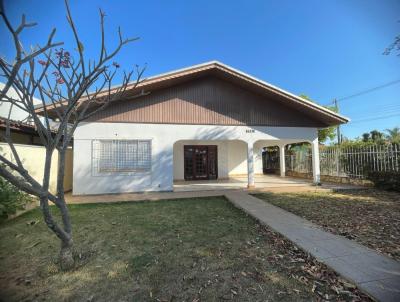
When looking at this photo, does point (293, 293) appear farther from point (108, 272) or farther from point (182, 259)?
point (108, 272)

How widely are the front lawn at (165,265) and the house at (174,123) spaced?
420cm

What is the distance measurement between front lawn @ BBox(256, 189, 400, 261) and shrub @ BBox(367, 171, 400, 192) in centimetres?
60

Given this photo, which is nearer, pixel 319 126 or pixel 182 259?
pixel 182 259

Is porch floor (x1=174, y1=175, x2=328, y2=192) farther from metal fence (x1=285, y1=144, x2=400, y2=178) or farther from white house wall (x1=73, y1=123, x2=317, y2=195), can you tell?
metal fence (x1=285, y1=144, x2=400, y2=178)

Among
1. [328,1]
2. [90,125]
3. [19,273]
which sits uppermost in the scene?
[328,1]

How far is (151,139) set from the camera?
404 inches

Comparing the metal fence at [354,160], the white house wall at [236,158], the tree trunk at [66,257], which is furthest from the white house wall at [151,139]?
the tree trunk at [66,257]

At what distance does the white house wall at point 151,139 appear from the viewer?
9523 millimetres

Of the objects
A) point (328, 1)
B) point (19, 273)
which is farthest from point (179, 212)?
point (328, 1)

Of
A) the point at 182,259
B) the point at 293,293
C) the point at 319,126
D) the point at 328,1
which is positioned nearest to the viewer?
the point at 293,293

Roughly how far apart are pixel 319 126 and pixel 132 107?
10219 mm

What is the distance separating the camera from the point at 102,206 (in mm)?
7617

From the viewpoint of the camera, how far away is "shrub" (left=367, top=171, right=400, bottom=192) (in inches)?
373

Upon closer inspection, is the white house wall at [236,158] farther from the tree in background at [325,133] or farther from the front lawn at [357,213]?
the tree in background at [325,133]
